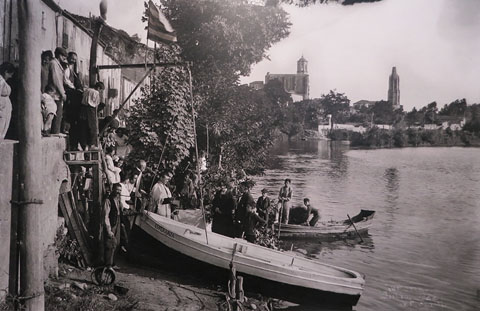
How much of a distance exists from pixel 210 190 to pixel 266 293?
14.7 feet

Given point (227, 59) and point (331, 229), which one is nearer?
point (227, 59)

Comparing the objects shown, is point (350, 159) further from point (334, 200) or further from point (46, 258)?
point (46, 258)

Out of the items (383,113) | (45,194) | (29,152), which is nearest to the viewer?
(29,152)

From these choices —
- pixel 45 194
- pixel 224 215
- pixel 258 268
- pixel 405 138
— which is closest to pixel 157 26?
pixel 45 194

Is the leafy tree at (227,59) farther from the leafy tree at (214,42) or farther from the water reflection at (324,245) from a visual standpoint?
the water reflection at (324,245)

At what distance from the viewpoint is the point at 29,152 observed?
3.85 meters

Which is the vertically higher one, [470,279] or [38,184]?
[38,184]

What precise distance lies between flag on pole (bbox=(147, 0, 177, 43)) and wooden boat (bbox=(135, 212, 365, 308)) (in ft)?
9.65

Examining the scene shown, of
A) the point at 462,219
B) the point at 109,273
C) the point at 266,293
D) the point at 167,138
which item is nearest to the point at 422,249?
the point at 462,219

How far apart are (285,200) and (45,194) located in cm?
866

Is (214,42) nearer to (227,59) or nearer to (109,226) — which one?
(227,59)

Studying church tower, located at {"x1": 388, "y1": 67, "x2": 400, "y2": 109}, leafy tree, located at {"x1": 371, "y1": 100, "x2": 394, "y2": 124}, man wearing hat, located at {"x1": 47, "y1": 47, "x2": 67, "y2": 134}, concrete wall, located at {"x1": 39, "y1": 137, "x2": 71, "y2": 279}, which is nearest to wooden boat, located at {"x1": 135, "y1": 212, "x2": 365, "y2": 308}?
concrete wall, located at {"x1": 39, "y1": 137, "x2": 71, "y2": 279}

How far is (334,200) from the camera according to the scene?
1734 cm

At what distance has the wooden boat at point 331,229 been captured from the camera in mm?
12852
